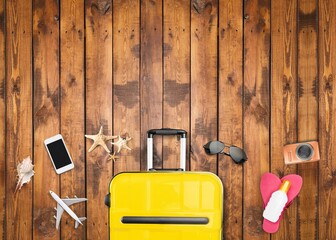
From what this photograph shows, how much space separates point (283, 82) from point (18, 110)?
3.87 feet

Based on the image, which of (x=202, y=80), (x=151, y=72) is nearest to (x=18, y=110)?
(x=151, y=72)

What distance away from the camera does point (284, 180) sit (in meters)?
1.91

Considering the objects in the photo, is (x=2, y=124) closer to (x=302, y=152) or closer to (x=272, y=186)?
(x=272, y=186)

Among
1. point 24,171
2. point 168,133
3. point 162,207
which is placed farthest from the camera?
point 24,171

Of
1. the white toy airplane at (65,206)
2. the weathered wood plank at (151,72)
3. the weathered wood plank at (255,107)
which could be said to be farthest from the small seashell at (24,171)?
the weathered wood plank at (255,107)

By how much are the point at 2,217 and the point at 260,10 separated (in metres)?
1.46

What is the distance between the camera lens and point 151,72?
1991mm

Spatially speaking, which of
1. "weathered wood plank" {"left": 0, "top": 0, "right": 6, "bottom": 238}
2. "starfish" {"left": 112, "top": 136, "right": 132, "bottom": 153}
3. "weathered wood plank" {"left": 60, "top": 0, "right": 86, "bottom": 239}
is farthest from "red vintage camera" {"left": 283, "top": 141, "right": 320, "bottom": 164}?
"weathered wood plank" {"left": 0, "top": 0, "right": 6, "bottom": 238}

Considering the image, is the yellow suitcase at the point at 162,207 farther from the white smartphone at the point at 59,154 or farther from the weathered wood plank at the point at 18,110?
the weathered wood plank at the point at 18,110

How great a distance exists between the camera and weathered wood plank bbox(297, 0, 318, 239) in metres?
1.96

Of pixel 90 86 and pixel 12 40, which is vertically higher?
pixel 12 40

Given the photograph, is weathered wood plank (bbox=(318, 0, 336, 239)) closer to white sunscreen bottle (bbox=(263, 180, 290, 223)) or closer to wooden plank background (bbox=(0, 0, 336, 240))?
wooden plank background (bbox=(0, 0, 336, 240))

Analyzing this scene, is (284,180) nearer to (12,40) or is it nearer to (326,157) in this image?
(326,157)

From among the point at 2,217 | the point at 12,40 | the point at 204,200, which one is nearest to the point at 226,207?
the point at 204,200
